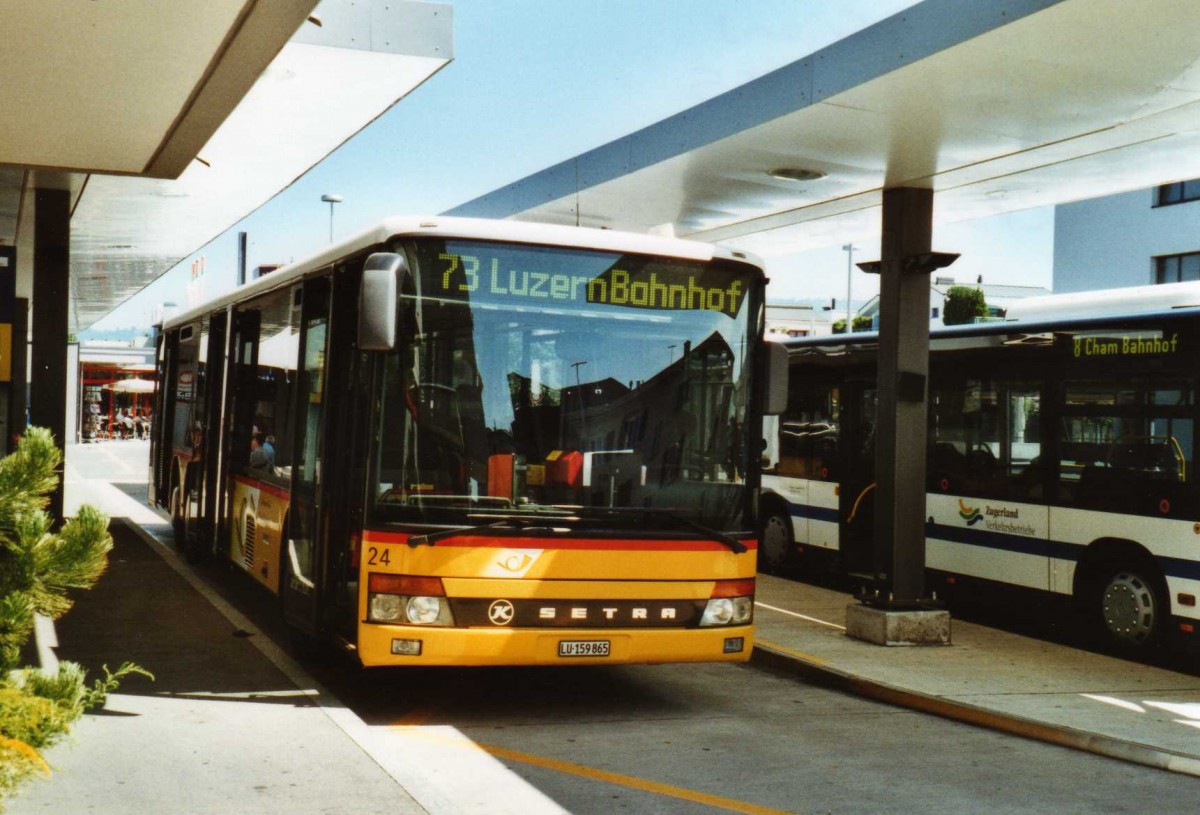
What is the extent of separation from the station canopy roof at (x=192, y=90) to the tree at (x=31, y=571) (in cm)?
393

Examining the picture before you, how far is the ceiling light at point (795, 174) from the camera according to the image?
1124 centimetres

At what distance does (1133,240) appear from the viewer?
3844cm

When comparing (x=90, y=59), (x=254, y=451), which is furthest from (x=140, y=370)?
(x=90, y=59)

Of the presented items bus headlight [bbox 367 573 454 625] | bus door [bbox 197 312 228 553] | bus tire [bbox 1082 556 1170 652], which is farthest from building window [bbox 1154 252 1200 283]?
bus headlight [bbox 367 573 454 625]

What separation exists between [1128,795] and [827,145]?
5489mm

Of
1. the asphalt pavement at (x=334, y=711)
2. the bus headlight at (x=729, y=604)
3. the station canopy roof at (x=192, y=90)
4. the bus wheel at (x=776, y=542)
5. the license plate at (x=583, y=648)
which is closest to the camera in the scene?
the asphalt pavement at (x=334, y=711)

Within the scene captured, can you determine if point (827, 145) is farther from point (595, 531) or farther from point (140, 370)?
point (140, 370)

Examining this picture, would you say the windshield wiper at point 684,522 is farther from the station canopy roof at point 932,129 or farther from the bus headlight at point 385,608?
the station canopy roof at point 932,129

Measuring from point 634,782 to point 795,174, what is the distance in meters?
6.51

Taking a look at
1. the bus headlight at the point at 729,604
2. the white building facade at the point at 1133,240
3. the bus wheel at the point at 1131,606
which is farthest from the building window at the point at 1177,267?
the bus headlight at the point at 729,604

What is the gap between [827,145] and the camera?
10211mm

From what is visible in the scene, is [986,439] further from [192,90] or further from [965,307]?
[965,307]

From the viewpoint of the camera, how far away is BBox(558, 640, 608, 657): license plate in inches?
301

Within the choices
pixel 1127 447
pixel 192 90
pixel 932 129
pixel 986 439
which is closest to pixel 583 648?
pixel 192 90
